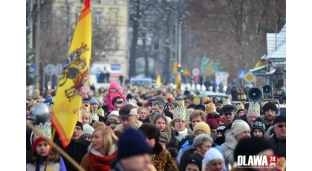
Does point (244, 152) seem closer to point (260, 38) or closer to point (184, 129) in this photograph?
point (184, 129)

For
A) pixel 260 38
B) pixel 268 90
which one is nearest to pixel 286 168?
pixel 268 90

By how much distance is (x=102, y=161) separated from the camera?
1031 centimetres

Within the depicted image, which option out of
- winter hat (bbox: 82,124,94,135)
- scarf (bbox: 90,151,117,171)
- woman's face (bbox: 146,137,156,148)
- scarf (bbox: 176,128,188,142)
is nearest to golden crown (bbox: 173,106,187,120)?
scarf (bbox: 176,128,188,142)

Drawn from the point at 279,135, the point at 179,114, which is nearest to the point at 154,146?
the point at 279,135

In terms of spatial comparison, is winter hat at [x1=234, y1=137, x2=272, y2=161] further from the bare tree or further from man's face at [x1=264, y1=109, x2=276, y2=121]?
the bare tree

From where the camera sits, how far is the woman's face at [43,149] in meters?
10.8

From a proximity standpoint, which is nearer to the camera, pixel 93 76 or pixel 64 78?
pixel 64 78

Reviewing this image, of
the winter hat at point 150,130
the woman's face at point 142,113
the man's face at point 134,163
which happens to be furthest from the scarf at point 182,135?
the man's face at point 134,163

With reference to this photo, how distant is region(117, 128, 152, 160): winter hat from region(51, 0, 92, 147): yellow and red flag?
2844 millimetres

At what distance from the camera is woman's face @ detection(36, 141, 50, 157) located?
1083cm

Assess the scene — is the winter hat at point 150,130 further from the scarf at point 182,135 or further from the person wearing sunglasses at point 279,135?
the scarf at point 182,135
